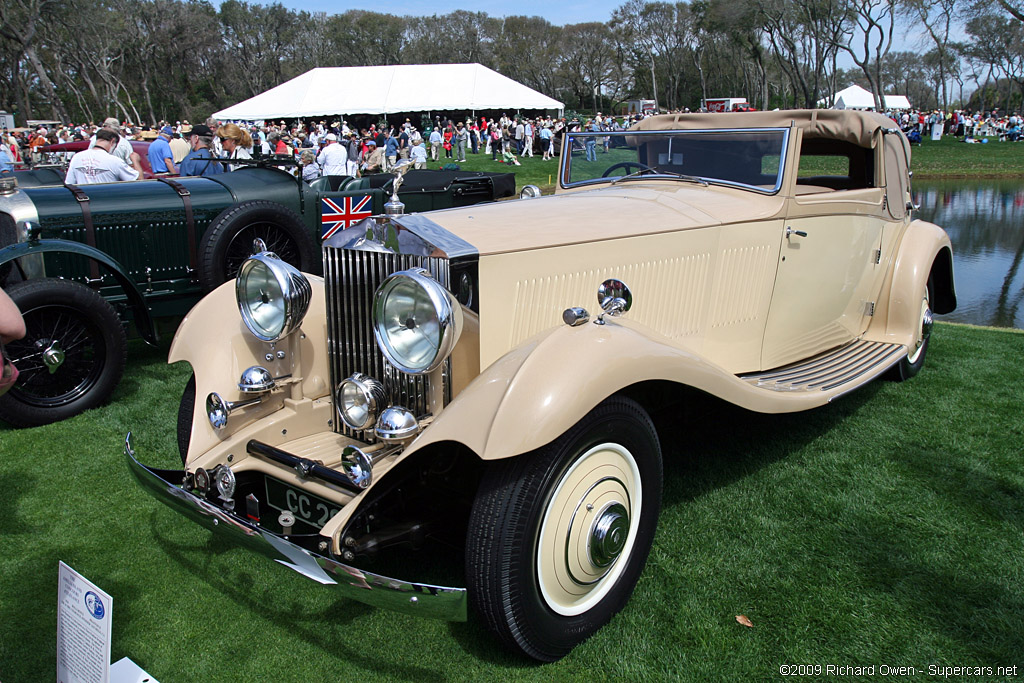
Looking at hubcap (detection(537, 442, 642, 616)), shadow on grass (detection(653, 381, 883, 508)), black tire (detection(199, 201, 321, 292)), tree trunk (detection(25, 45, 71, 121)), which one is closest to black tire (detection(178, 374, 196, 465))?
hubcap (detection(537, 442, 642, 616))

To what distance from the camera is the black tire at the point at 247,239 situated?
560cm

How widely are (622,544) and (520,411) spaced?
2.34 ft

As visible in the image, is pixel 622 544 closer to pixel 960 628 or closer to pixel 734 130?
pixel 960 628

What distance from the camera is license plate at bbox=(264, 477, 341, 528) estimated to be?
8.52 feet

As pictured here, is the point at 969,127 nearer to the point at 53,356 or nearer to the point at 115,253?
the point at 115,253

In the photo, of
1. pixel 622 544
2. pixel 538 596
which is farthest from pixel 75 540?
pixel 622 544

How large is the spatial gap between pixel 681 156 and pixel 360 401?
99.5 inches

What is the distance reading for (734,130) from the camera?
3883 mm

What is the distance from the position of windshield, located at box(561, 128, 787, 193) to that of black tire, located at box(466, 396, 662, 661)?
191 cm

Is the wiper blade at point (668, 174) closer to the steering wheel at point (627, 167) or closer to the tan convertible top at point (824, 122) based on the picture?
the steering wheel at point (627, 167)

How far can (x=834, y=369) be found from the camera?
13.0 feet

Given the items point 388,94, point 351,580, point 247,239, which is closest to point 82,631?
point 351,580

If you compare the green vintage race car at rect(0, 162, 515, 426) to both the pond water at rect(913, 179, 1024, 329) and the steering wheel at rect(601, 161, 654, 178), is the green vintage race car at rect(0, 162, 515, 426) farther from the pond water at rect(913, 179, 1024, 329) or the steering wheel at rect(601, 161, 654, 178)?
the pond water at rect(913, 179, 1024, 329)

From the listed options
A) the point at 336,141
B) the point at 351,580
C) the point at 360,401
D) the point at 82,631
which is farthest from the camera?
the point at 336,141
